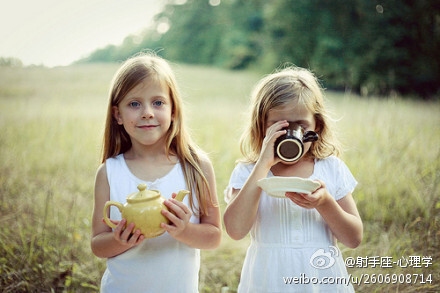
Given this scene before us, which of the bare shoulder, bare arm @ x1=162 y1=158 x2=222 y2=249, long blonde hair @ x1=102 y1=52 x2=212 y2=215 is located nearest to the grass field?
long blonde hair @ x1=102 y1=52 x2=212 y2=215

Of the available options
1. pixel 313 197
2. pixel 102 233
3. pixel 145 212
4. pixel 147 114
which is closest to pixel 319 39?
pixel 147 114

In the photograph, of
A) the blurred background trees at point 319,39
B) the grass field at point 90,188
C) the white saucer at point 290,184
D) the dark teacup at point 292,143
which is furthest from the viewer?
the blurred background trees at point 319,39

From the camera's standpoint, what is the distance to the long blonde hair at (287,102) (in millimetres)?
1709

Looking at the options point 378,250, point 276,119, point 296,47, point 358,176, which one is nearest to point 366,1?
point 296,47

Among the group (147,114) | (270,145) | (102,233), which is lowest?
(102,233)

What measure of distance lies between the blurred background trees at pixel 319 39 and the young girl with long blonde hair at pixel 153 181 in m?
6.67

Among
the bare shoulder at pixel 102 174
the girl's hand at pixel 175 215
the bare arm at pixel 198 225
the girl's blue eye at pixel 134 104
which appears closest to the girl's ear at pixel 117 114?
the girl's blue eye at pixel 134 104

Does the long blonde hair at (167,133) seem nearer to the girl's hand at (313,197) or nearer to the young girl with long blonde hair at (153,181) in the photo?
the young girl with long blonde hair at (153,181)

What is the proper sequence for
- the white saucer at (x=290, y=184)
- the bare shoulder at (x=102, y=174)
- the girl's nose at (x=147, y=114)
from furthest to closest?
the bare shoulder at (x=102, y=174), the girl's nose at (x=147, y=114), the white saucer at (x=290, y=184)

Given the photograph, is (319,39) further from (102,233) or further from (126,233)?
(126,233)

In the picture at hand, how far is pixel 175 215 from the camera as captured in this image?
1.46 meters

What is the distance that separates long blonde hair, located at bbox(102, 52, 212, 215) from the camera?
1.75m

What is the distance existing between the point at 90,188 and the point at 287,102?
288 centimetres

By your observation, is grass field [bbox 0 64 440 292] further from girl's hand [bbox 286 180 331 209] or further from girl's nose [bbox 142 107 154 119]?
girl's hand [bbox 286 180 331 209]
